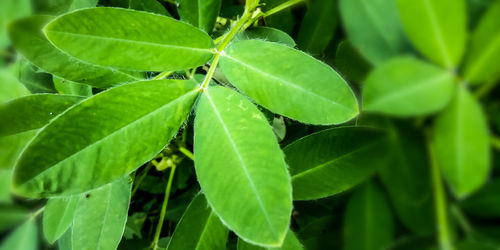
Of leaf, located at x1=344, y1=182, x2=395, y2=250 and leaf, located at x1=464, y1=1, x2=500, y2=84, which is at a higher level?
leaf, located at x1=464, y1=1, x2=500, y2=84

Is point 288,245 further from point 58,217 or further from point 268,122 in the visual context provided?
point 58,217

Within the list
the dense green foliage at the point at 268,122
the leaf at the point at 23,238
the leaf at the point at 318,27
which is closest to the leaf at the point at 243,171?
the dense green foliage at the point at 268,122

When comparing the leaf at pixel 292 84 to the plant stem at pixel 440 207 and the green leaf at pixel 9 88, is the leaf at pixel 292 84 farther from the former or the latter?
the green leaf at pixel 9 88

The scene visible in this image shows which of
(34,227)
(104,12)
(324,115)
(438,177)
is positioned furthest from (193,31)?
(34,227)

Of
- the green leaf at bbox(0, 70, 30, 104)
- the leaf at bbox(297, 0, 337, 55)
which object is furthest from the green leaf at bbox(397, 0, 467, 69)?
the green leaf at bbox(0, 70, 30, 104)

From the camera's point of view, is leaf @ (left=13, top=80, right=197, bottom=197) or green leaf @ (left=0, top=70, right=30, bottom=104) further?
green leaf @ (left=0, top=70, right=30, bottom=104)

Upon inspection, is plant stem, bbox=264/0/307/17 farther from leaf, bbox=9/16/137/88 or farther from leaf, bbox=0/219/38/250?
leaf, bbox=0/219/38/250

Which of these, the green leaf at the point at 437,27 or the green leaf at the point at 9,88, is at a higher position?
the green leaf at the point at 437,27
